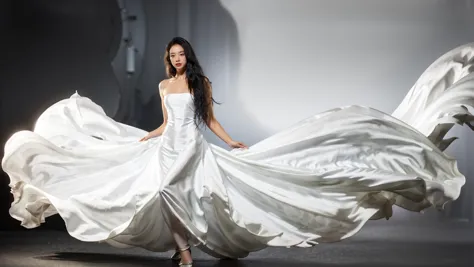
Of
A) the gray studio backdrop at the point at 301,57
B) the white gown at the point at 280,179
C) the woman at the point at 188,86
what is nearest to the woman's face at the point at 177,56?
the woman at the point at 188,86

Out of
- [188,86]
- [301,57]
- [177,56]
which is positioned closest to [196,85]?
[188,86]

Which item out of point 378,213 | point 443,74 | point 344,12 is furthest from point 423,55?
point 378,213

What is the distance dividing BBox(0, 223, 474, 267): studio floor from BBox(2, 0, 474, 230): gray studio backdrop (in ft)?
2.29

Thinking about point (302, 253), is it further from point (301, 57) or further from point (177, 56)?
point (301, 57)

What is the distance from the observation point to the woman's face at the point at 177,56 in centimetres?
411

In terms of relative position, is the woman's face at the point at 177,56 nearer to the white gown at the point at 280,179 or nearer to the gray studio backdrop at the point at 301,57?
the white gown at the point at 280,179

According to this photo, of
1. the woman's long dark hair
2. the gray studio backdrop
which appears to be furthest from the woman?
the gray studio backdrop

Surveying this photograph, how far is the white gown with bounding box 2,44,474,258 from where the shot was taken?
3875mm

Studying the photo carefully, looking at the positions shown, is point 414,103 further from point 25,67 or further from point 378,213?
point 25,67

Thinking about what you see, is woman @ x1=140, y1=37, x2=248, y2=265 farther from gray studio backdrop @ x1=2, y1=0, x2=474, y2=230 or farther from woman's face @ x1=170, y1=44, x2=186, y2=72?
gray studio backdrop @ x1=2, y1=0, x2=474, y2=230

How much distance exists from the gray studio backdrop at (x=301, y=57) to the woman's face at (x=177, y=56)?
7.60 feet

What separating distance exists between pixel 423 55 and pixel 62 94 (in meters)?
2.81

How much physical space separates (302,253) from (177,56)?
1.46 m

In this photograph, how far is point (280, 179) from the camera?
407cm
